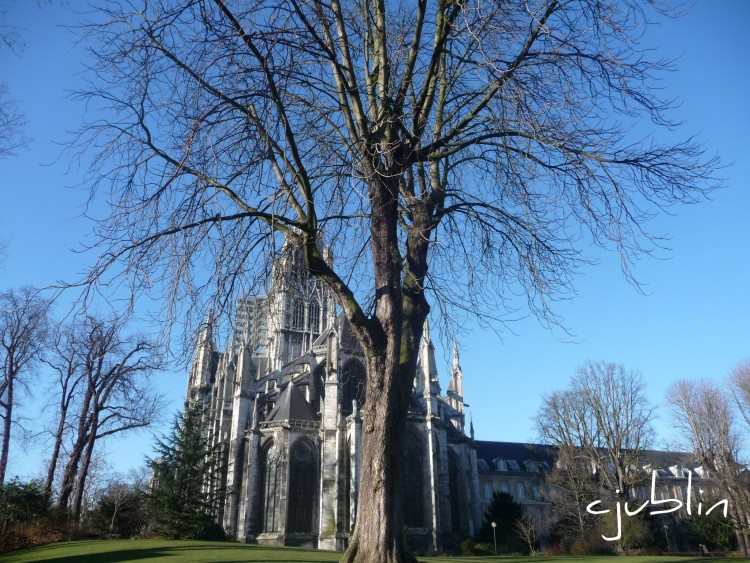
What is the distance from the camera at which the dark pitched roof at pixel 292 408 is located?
106 feet

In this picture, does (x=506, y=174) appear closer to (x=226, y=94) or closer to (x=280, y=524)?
(x=226, y=94)

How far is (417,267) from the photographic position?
321 inches

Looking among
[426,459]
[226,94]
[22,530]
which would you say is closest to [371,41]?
[226,94]

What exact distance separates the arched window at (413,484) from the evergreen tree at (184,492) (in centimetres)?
1016

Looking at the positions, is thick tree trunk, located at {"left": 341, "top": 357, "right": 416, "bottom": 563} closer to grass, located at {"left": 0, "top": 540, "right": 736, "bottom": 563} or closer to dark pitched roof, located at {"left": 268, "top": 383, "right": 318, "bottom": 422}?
grass, located at {"left": 0, "top": 540, "right": 736, "bottom": 563}

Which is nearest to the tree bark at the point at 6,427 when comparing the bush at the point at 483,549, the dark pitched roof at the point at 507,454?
the bush at the point at 483,549

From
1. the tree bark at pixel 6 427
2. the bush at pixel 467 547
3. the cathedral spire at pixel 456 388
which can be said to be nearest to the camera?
the tree bark at pixel 6 427

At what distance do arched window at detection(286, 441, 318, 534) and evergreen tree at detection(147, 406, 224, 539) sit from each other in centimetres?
484

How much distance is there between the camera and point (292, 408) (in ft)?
107

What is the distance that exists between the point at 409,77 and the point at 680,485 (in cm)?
5606

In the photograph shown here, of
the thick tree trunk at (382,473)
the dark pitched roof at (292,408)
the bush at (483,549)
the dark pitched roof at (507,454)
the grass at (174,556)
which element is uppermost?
the dark pitched roof at (292,408)

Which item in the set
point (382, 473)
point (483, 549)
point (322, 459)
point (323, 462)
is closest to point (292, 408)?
point (322, 459)

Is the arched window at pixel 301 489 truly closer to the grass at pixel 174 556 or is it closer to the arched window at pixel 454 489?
the arched window at pixel 454 489

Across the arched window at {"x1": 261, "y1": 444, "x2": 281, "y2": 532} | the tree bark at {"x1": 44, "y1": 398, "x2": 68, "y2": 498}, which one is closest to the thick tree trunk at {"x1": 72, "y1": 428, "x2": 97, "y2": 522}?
the tree bark at {"x1": 44, "y1": 398, "x2": 68, "y2": 498}
